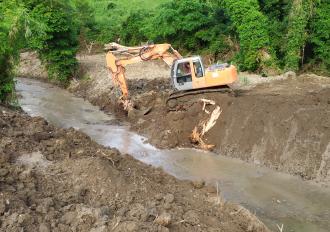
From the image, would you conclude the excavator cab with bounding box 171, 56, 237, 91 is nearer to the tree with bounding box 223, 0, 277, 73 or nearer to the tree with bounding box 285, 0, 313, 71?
the tree with bounding box 223, 0, 277, 73

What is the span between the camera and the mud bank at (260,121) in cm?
1820

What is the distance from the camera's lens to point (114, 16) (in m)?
43.6

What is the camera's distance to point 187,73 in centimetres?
2266

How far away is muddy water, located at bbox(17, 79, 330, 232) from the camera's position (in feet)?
49.1

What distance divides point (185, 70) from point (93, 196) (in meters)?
11.7

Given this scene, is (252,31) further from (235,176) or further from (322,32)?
(235,176)

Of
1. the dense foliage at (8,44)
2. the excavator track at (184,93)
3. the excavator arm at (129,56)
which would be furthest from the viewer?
the excavator arm at (129,56)

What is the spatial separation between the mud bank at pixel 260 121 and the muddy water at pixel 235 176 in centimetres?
58

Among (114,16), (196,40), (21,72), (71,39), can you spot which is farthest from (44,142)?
(114,16)

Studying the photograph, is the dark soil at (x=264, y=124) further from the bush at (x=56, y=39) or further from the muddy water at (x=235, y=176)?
the bush at (x=56, y=39)

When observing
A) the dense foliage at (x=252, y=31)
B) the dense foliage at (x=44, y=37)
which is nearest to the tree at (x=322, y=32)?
the dense foliage at (x=252, y=31)

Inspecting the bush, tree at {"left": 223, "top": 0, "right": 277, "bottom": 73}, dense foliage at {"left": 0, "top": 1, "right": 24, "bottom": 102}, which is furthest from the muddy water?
tree at {"left": 223, "top": 0, "right": 277, "bottom": 73}

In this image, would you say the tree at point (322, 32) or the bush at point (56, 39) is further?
the bush at point (56, 39)

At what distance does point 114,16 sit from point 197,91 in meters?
22.7
